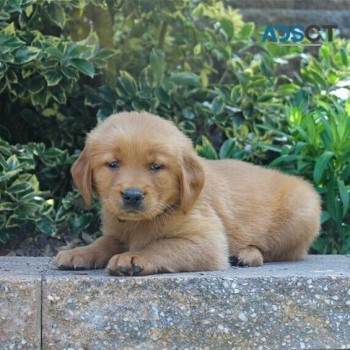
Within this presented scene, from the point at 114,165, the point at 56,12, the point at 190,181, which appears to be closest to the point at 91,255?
the point at 114,165

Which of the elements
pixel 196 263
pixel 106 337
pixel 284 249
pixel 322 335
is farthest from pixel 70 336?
pixel 284 249

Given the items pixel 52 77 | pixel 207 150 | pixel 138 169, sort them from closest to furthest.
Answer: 1. pixel 138 169
2. pixel 52 77
3. pixel 207 150

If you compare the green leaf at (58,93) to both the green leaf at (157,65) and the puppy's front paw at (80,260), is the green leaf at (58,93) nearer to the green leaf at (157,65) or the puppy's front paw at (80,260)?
the green leaf at (157,65)

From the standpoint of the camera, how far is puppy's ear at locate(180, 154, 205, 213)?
4.65 m

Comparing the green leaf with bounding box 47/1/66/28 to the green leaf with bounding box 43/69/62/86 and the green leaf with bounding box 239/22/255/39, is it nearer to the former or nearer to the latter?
the green leaf with bounding box 43/69/62/86

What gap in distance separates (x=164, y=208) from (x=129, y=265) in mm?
417

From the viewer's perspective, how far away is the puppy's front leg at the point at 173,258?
14.4 ft

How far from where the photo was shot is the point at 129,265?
4.38m

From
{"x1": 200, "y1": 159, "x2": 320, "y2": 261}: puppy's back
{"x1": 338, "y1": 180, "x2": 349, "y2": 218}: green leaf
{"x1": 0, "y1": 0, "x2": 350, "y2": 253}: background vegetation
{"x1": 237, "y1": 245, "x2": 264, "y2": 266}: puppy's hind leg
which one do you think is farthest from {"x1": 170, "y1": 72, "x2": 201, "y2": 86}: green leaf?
{"x1": 237, "y1": 245, "x2": 264, "y2": 266}: puppy's hind leg

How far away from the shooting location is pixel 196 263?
4680mm

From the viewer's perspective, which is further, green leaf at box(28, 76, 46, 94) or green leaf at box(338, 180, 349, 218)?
green leaf at box(28, 76, 46, 94)

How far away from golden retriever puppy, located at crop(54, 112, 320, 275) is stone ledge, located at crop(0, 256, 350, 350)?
0.58ft

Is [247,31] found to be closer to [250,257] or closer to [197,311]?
[250,257]

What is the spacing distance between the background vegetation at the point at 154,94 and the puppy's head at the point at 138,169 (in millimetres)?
1510
